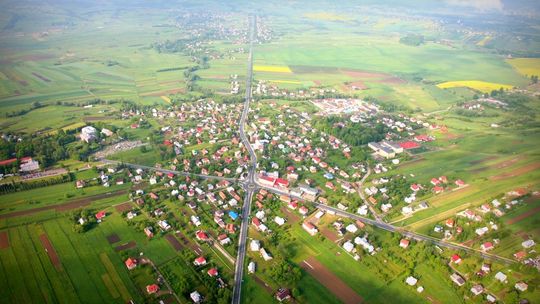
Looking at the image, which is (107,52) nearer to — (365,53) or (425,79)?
(365,53)

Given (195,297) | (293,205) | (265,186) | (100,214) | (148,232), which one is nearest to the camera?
(195,297)

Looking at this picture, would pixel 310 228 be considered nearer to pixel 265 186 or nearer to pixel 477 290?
pixel 265 186

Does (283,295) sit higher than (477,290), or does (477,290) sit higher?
(477,290)

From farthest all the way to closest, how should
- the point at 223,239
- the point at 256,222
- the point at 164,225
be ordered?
the point at 256,222 → the point at 164,225 → the point at 223,239

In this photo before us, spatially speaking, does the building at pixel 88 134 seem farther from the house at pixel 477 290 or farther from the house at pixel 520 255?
the house at pixel 520 255

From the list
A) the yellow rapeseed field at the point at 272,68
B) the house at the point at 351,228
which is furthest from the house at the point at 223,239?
the yellow rapeseed field at the point at 272,68

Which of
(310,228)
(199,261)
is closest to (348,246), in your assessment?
(310,228)
